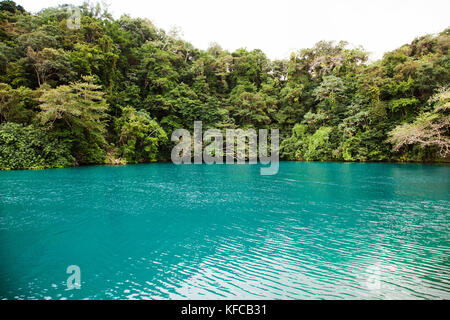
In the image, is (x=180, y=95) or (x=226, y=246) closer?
(x=226, y=246)

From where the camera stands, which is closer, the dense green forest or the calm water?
the calm water

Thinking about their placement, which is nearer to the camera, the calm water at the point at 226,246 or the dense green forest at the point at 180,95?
the calm water at the point at 226,246

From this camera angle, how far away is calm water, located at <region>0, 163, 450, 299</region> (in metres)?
3.66

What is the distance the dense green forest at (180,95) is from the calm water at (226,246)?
1183 cm

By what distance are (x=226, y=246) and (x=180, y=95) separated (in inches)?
1128

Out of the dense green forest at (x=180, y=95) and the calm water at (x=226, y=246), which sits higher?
the dense green forest at (x=180, y=95)

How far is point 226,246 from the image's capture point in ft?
17.2

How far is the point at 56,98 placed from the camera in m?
18.0

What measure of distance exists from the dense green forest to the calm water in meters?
11.8

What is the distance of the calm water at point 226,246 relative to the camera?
12.0 ft

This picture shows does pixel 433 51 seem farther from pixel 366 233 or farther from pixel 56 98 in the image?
pixel 56 98

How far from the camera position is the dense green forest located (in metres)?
19.4

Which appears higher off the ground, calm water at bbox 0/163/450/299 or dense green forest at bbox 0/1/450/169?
dense green forest at bbox 0/1/450/169

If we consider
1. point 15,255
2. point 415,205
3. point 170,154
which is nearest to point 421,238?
point 415,205
